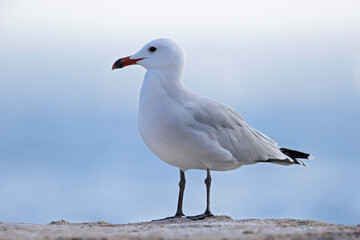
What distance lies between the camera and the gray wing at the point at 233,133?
8703 millimetres

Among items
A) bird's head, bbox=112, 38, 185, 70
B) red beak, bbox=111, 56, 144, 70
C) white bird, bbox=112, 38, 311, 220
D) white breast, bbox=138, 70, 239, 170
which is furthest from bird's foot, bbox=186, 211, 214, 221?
red beak, bbox=111, 56, 144, 70

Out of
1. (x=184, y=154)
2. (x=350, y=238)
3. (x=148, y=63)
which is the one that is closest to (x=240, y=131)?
(x=184, y=154)

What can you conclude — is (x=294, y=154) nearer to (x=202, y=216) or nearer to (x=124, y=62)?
(x=202, y=216)

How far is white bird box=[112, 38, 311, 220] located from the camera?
8.41m

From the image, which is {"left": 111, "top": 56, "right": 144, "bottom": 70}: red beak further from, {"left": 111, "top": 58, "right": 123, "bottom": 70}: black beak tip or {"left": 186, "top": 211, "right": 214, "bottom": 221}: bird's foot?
{"left": 186, "top": 211, "right": 214, "bottom": 221}: bird's foot

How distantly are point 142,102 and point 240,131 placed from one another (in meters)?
1.74

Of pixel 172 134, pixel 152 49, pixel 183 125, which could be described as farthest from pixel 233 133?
pixel 152 49

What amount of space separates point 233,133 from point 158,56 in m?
1.79

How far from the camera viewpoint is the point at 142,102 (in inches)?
353

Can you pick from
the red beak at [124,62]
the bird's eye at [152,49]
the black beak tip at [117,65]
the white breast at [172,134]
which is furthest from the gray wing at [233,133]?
the black beak tip at [117,65]

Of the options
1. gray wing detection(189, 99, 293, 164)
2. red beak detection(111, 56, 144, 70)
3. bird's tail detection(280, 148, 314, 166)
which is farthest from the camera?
bird's tail detection(280, 148, 314, 166)

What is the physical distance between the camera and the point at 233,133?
9109mm

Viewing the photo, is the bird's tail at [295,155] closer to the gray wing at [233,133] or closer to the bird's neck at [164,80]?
the gray wing at [233,133]

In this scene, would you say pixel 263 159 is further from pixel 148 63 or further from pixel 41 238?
pixel 41 238
